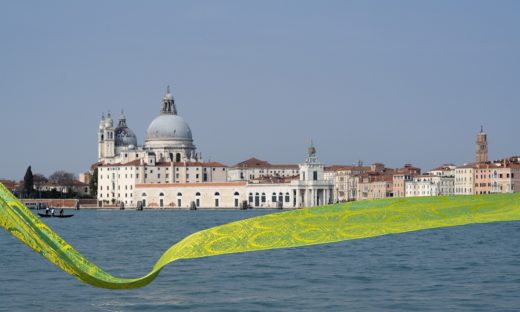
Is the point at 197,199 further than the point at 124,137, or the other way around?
the point at 124,137

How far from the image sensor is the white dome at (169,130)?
97.2 metres

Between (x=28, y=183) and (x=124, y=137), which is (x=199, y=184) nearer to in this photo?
(x=28, y=183)

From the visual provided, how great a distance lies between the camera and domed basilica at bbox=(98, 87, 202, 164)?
96.1 meters

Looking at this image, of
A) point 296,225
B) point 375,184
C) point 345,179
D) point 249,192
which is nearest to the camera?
point 296,225

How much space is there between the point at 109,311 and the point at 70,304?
86cm

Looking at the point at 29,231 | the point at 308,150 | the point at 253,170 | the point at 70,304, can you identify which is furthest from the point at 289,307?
the point at 253,170

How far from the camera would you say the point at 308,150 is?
84.2 m

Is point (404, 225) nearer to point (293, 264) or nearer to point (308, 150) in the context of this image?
point (293, 264)

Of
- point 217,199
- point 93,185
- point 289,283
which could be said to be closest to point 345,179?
point 217,199

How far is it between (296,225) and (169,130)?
93.0 meters

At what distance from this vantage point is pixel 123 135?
105 metres

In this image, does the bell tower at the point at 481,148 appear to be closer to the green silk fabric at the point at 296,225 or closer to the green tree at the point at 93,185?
the green tree at the point at 93,185

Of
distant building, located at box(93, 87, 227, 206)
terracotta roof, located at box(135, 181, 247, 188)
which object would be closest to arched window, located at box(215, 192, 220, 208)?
terracotta roof, located at box(135, 181, 247, 188)

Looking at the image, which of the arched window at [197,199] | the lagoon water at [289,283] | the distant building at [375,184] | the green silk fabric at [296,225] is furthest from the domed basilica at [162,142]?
the green silk fabric at [296,225]
